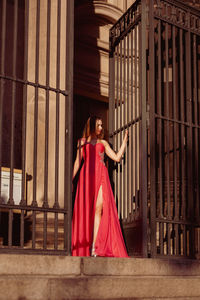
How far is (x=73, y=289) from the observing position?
508 centimetres

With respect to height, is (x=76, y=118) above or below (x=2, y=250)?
above

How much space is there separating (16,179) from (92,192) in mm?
1436

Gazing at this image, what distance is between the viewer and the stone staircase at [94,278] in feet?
16.0

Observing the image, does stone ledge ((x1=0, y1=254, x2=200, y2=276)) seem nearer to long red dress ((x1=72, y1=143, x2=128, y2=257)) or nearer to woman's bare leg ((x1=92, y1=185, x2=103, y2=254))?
long red dress ((x1=72, y1=143, x2=128, y2=257))

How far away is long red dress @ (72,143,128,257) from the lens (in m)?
6.87

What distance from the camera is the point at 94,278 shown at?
5215 millimetres

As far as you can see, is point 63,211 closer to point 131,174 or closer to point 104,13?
point 131,174

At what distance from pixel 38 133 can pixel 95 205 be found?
1091mm

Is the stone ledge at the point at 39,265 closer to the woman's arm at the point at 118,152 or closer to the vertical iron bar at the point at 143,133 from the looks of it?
the vertical iron bar at the point at 143,133

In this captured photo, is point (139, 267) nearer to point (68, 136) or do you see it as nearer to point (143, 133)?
point (68, 136)

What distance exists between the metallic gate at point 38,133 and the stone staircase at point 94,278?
342 millimetres

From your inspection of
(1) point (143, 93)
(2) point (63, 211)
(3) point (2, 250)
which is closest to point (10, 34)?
(1) point (143, 93)

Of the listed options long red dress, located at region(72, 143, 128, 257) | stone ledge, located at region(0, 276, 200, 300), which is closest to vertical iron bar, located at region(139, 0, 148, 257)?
long red dress, located at region(72, 143, 128, 257)

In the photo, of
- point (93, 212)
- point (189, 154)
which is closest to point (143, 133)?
point (189, 154)
